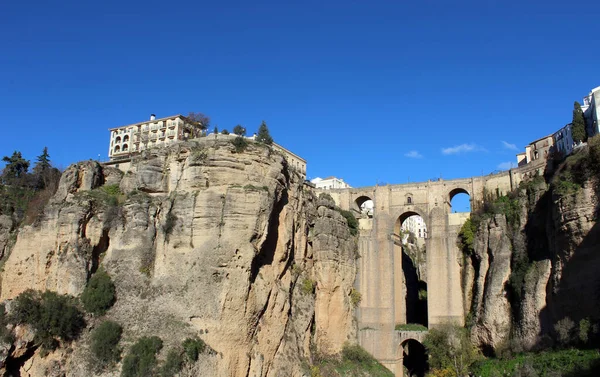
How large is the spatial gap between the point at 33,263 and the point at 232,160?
1305cm

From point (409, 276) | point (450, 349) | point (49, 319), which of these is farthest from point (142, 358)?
point (409, 276)

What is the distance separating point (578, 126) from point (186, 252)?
2677cm

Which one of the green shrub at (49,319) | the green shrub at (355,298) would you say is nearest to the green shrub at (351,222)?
the green shrub at (355,298)

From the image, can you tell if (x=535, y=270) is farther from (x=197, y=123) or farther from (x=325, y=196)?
(x=197, y=123)

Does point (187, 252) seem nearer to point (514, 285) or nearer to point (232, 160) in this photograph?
point (232, 160)

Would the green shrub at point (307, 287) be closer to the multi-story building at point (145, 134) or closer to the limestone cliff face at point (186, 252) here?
the limestone cliff face at point (186, 252)

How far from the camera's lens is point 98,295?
32406mm

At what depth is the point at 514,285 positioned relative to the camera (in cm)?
3925

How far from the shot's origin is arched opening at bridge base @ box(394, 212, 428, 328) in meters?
47.7

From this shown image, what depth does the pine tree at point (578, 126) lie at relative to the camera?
131ft

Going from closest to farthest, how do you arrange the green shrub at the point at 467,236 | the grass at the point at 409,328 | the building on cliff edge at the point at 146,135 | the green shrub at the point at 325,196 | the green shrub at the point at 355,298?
the green shrub at the point at 467,236, the grass at the point at 409,328, the green shrub at the point at 355,298, the green shrub at the point at 325,196, the building on cliff edge at the point at 146,135

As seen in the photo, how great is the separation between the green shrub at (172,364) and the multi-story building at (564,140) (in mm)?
28597

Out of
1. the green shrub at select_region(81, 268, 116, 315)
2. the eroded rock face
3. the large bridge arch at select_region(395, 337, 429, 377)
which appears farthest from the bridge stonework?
the green shrub at select_region(81, 268, 116, 315)

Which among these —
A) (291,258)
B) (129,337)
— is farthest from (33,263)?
(291,258)
